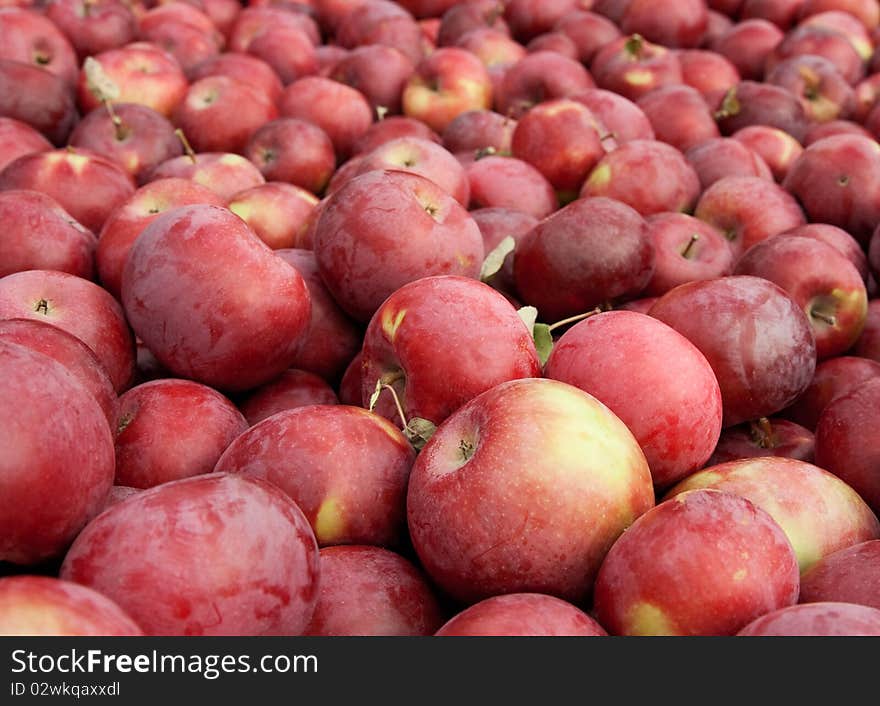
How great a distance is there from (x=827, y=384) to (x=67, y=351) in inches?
67.1

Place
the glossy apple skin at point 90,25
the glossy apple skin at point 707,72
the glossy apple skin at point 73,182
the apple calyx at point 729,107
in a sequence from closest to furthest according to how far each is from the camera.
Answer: the glossy apple skin at point 73,182
the apple calyx at point 729,107
the glossy apple skin at point 90,25
the glossy apple skin at point 707,72

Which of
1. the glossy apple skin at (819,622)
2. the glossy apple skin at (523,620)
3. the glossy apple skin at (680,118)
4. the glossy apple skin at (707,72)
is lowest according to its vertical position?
the glossy apple skin at (523,620)

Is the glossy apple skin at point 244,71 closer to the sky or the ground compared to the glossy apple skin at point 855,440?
closer to the sky

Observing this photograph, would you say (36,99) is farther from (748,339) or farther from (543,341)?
(748,339)

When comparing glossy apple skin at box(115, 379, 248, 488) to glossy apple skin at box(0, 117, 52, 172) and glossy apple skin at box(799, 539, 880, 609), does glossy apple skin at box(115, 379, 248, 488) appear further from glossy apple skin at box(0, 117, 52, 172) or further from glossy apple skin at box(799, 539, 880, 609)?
glossy apple skin at box(0, 117, 52, 172)

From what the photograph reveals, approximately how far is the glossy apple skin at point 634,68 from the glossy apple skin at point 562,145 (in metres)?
0.79

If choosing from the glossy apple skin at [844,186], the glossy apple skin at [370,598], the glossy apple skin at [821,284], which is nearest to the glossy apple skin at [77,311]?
the glossy apple skin at [370,598]

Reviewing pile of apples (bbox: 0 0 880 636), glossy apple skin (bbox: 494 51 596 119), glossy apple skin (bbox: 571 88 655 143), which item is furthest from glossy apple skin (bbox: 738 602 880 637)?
glossy apple skin (bbox: 494 51 596 119)

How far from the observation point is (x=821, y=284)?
2.35 metres

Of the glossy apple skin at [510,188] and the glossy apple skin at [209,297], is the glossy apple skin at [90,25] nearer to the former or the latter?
the glossy apple skin at [510,188]

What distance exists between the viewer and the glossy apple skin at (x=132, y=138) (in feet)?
10.2

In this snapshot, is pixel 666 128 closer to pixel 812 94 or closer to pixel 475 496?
pixel 812 94

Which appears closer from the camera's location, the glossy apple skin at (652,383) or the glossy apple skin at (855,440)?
the glossy apple skin at (652,383)
